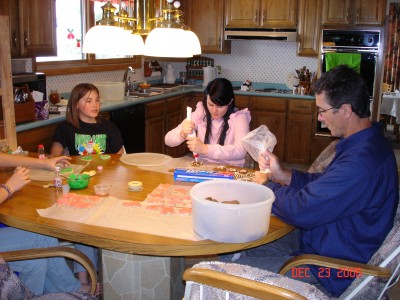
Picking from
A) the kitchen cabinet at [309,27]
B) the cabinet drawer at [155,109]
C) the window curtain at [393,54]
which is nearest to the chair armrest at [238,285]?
the cabinet drawer at [155,109]

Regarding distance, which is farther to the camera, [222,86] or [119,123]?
[119,123]

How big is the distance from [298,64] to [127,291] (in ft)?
15.3

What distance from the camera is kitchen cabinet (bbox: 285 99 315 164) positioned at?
537cm

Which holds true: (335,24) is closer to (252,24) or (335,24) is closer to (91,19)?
(252,24)

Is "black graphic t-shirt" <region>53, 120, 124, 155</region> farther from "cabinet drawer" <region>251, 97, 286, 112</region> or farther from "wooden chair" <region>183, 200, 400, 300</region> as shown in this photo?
"cabinet drawer" <region>251, 97, 286, 112</region>

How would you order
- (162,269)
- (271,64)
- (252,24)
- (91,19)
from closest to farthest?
1. (162,269)
2. (91,19)
3. (252,24)
4. (271,64)

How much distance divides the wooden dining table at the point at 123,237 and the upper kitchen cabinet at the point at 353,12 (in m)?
3.78

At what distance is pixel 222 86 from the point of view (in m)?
2.91

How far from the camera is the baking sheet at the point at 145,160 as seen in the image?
255 centimetres

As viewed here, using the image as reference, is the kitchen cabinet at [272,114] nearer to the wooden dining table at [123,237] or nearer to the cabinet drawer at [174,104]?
the cabinet drawer at [174,104]

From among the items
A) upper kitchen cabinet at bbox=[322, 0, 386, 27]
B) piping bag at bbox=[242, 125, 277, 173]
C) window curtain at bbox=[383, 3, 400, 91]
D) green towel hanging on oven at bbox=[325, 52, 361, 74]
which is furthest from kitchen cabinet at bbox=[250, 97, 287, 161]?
window curtain at bbox=[383, 3, 400, 91]

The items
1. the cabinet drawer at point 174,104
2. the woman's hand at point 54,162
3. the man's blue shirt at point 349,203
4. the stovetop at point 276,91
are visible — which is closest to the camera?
the man's blue shirt at point 349,203

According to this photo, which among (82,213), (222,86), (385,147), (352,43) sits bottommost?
(82,213)

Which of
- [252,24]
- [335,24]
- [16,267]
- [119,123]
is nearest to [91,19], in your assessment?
[119,123]
